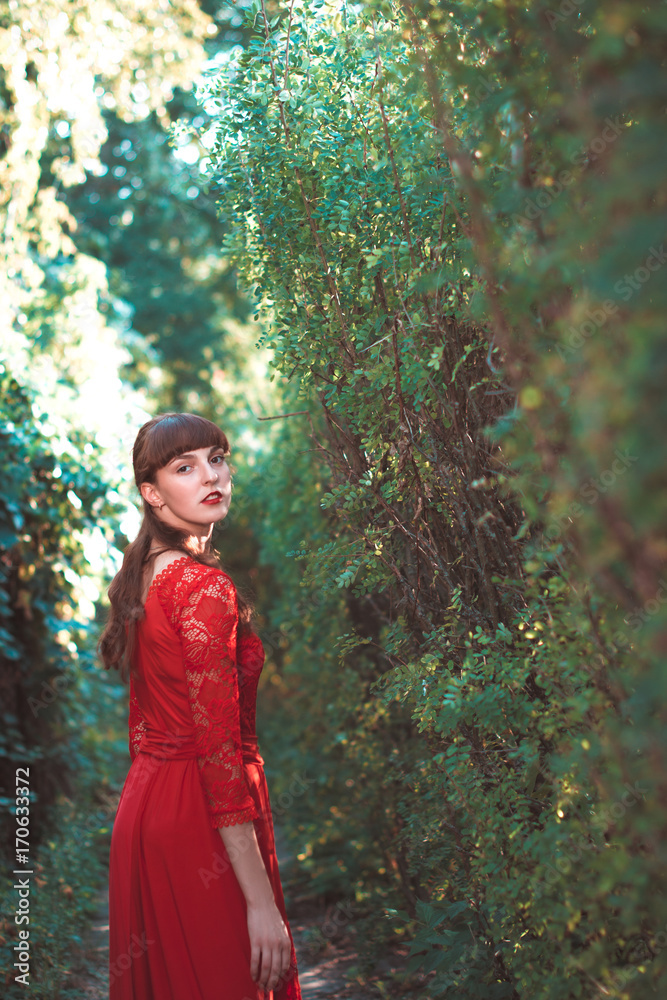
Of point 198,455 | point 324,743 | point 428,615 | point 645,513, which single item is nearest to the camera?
point 645,513

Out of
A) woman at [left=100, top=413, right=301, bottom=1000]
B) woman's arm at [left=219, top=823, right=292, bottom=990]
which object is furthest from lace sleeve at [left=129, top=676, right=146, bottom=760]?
woman's arm at [left=219, top=823, right=292, bottom=990]

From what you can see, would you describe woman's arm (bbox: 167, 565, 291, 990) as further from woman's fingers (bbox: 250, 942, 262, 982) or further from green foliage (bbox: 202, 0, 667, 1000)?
green foliage (bbox: 202, 0, 667, 1000)

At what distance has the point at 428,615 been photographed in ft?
6.87

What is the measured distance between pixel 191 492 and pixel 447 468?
0.77 meters

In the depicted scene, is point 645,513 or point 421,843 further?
point 421,843

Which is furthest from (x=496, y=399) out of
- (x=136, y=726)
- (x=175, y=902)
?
(x=175, y=902)

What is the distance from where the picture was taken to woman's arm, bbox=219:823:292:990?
5.83 feet

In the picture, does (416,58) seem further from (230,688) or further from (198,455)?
(230,688)

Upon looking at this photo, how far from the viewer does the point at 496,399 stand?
1812 millimetres

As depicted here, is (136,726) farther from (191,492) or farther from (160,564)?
(191,492)

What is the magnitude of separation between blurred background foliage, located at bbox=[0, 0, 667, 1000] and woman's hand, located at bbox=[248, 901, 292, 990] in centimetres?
49

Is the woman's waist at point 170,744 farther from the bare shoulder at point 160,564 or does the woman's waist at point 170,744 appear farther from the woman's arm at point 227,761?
the bare shoulder at point 160,564

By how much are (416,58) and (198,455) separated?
1232 mm

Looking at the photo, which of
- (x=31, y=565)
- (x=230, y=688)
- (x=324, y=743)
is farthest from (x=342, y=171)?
(x=324, y=743)
